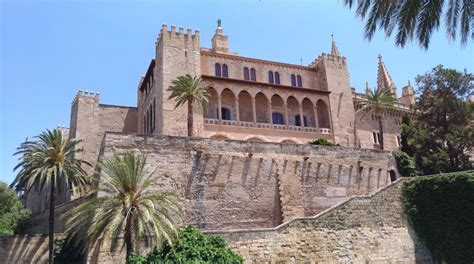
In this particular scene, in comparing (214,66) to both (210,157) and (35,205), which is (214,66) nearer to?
(210,157)

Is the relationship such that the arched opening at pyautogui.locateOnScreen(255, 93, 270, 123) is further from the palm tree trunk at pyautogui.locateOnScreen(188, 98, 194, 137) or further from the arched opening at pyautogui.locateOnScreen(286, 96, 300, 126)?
the palm tree trunk at pyautogui.locateOnScreen(188, 98, 194, 137)

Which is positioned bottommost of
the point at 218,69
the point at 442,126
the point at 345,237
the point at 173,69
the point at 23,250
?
the point at 345,237

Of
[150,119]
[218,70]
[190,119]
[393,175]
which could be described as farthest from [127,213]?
[218,70]

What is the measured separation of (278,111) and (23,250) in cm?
2485

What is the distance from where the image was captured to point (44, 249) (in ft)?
67.0

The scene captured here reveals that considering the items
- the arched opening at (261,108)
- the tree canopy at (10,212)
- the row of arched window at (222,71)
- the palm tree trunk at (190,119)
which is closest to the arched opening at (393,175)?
the arched opening at (261,108)

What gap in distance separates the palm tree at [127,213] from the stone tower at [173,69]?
15.6 meters

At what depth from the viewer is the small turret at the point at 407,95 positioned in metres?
56.8

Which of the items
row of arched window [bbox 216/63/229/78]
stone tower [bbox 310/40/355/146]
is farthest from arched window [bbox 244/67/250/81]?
stone tower [bbox 310/40/355/146]

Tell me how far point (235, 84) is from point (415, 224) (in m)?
19.3

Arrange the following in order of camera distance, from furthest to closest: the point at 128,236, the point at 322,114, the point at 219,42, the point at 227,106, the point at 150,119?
the point at 219,42 < the point at 322,114 < the point at 150,119 < the point at 227,106 < the point at 128,236

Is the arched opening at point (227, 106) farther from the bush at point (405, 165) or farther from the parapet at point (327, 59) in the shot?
the bush at point (405, 165)

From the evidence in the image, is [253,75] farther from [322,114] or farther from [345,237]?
[345,237]

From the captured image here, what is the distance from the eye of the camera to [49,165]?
22.3m
